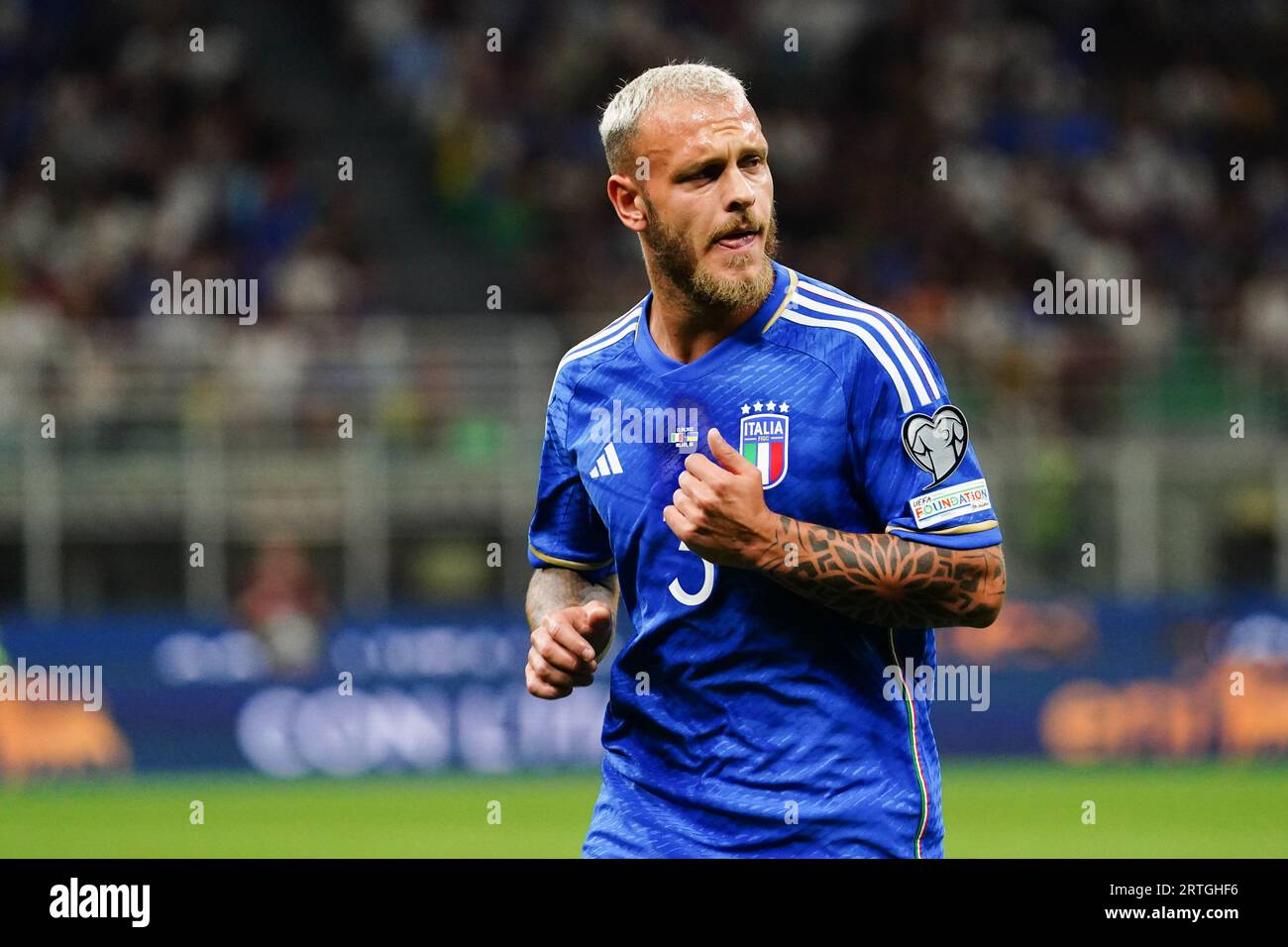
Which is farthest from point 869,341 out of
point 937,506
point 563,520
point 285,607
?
point 285,607

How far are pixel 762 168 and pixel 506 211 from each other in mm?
15495

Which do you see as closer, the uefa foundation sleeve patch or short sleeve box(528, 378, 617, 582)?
the uefa foundation sleeve patch

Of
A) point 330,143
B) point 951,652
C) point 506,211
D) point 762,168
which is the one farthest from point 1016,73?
point 762,168

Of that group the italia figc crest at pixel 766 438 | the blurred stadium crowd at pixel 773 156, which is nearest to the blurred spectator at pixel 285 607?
the blurred stadium crowd at pixel 773 156

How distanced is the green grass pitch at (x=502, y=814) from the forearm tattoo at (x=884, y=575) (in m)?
6.65

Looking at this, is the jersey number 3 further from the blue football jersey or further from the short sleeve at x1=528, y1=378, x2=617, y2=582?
the short sleeve at x1=528, y1=378, x2=617, y2=582

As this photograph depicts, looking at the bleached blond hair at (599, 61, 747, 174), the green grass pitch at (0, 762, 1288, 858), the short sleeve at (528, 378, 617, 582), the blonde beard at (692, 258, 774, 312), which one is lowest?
the green grass pitch at (0, 762, 1288, 858)

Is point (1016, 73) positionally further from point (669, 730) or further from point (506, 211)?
point (669, 730)

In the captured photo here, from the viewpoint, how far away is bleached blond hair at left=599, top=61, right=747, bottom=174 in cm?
480

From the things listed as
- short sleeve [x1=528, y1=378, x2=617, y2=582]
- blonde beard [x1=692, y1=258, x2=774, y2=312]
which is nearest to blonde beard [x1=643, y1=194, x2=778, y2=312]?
blonde beard [x1=692, y1=258, x2=774, y2=312]

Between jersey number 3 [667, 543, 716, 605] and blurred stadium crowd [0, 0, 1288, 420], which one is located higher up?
blurred stadium crowd [0, 0, 1288, 420]

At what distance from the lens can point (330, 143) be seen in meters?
21.0

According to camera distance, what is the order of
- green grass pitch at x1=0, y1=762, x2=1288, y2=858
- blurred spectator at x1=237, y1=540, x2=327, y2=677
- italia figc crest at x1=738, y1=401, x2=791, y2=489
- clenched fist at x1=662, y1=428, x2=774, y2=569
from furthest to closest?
blurred spectator at x1=237, y1=540, x2=327, y2=677 → green grass pitch at x1=0, y1=762, x2=1288, y2=858 → italia figc crest at x1=738, y1=401, x2=791, y2=489 → clenched fist at x1=662, y1=428, x2=774, y2=569

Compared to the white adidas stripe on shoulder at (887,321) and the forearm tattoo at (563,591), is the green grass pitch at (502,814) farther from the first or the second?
the white adidas stripe on shoulder at (887,321)
